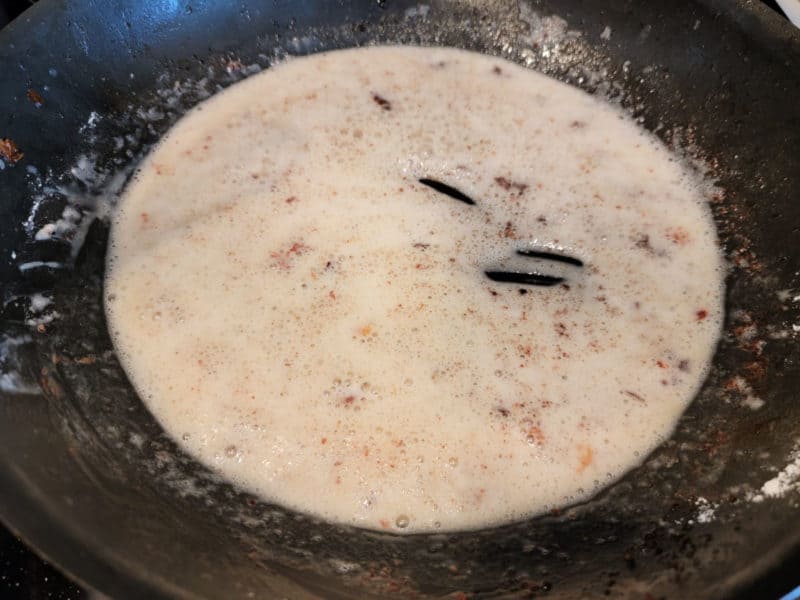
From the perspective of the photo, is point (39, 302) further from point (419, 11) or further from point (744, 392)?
point (744, 392)

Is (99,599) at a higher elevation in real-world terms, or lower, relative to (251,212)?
lower

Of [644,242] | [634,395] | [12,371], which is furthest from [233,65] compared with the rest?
[634,395]

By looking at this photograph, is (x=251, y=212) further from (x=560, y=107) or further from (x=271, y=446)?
(x=560, y=107)

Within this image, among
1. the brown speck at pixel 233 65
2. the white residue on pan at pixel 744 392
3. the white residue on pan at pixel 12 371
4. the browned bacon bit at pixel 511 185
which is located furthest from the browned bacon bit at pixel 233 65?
the white residue on pan at pixel 744 392

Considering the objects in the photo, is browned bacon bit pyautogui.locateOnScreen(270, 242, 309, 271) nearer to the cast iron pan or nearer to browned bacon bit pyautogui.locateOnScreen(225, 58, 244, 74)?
the cast iron pan

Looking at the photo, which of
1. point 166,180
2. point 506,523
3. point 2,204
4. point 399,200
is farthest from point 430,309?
point 2,204

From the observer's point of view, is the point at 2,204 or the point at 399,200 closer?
the point at 2,204

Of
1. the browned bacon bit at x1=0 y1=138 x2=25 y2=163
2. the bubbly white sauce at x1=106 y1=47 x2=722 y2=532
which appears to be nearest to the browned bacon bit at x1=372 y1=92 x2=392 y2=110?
the bubbly white sauce at x1=106 y1=47 x2=722 y2=532
